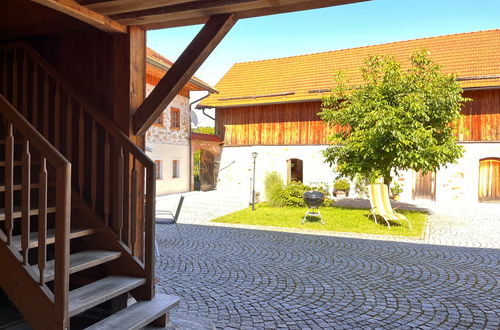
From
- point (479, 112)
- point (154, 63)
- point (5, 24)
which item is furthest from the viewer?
point (479, 112)

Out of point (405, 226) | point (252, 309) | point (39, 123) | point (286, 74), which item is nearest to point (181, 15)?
point (39, 123)

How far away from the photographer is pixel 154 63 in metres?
13.3

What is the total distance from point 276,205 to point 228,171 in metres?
7.93

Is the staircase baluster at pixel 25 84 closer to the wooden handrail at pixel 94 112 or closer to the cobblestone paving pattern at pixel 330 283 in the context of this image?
the wooden handrail at pixel 94 112

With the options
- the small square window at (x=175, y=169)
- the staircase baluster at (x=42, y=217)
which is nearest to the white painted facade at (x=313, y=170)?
the small square window at (x=175, y=169)

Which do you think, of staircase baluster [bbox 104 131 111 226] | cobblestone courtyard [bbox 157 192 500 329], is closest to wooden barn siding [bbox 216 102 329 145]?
cobblestone courtyard [bbox 157 192 500 329]

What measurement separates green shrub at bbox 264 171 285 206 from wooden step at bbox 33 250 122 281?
1014cm

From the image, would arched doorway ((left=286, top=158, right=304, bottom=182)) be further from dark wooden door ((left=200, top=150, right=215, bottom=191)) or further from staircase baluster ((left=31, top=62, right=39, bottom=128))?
staircase baluster ((left=31, top=62, right=39, bottom=128))

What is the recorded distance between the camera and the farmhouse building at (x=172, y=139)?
16125 mm

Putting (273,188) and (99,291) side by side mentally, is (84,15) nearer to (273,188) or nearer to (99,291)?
(99,291)

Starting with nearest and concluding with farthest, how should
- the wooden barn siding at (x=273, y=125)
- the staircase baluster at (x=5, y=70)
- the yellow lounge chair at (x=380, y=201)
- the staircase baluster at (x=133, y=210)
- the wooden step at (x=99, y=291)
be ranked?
1. the wooden step at (x=99, y=291)
2. the staircase baluster at (x=133, y=210)
3. the staircase baluster at (x=5, y=70)
4. the yellow lounge chair at (x=380, y=201)
5. the wooden barn siding at (x=273, y=125)

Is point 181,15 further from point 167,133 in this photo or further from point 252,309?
point 167,133

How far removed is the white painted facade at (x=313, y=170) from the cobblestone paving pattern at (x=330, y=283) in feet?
28.5

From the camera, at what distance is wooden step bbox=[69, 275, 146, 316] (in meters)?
2.77
